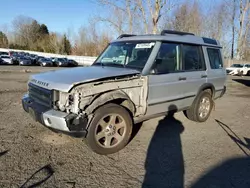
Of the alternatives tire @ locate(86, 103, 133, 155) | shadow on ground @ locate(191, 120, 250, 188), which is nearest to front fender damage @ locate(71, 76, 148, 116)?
tire @ locate(86, 103, 133, 155)

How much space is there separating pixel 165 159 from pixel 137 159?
18.4 inches

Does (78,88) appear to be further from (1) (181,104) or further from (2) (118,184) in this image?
(1) (181,104)

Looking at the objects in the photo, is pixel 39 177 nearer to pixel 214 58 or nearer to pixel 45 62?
pixel 214 58

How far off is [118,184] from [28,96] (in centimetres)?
256

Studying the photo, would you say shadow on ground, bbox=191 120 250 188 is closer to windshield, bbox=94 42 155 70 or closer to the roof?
windshield, bbox=94 42 155 70

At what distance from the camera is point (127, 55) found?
170 inches

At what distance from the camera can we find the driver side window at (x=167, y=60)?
3914mm

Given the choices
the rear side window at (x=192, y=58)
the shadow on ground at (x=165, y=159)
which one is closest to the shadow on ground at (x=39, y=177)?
the shadow on ground at (x=165, y=159)

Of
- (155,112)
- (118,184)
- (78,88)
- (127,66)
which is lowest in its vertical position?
(118,184)

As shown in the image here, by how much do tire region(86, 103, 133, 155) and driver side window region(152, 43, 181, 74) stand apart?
108cm

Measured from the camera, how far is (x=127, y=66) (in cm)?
407

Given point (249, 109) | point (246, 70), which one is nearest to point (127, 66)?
point (249, 109)

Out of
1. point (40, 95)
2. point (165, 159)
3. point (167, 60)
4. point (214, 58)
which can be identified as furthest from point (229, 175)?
point (214, 58)

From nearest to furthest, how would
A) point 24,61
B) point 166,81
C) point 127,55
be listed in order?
point 166,81
point 127,55
point 24,61
